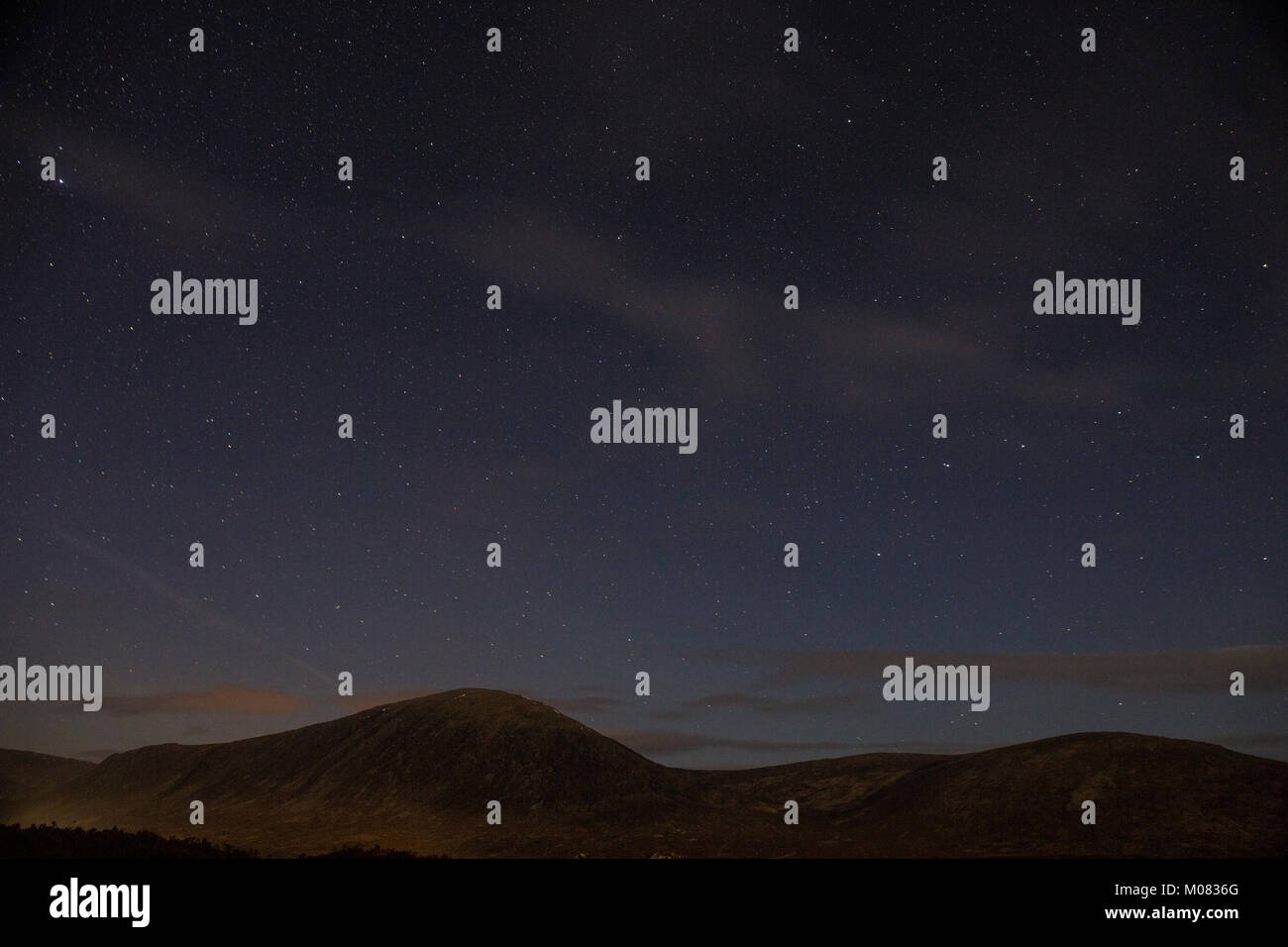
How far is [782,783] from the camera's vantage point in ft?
102

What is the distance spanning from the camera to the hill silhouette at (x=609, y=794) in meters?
22.4

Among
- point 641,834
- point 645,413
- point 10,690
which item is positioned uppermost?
point 645,413

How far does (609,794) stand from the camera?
30.3 metres

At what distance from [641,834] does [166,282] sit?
19658mm

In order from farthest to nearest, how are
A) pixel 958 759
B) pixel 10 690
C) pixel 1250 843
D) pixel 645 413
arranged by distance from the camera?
pixel 958 759, pixel 1250 843, pixel 645 413, pixel 10 690

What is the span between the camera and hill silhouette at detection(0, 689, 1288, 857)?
22.4 metres
